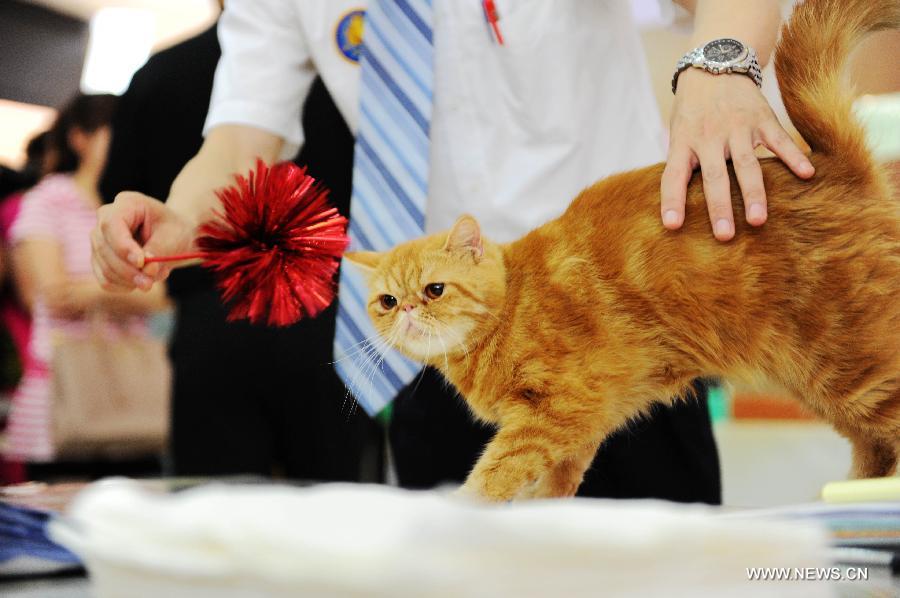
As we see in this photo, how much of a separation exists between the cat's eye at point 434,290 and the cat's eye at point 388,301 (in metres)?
0.04

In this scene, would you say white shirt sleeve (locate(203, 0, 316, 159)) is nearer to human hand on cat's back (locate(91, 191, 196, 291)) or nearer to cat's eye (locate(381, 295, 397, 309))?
human hand on cat's back (locate(91, 191, 196, 291))

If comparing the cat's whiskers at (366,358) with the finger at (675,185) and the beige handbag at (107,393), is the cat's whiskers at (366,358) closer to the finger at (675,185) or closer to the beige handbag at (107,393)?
the finger at (675,185)

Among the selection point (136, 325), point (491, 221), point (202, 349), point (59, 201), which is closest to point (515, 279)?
point (491, 221)

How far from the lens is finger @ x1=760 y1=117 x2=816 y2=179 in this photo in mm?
579

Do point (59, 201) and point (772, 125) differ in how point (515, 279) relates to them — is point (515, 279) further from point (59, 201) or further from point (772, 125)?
point (59, 201)

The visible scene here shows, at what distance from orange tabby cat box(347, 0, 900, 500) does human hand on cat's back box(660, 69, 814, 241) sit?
0.01 meters

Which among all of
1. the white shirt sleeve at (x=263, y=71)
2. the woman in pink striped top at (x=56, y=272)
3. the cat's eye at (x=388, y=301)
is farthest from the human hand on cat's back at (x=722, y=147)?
the woman in pink striped top at (x=56, y=272)

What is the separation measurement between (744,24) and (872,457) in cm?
38

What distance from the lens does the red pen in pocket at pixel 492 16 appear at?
834 mm

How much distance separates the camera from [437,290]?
716 millimetres

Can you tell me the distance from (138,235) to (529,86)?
452 mm

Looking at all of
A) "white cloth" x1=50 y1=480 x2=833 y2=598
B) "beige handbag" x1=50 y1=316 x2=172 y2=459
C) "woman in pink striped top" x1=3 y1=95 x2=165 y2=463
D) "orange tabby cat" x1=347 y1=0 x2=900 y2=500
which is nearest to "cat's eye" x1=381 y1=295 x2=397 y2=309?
"orange tabby cat" x1=347 y1=0 x2=900 y2=500

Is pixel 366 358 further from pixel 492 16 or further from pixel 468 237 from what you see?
pixel 492 16

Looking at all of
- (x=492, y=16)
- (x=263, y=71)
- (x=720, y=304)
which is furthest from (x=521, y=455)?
(x=263, y=71)
